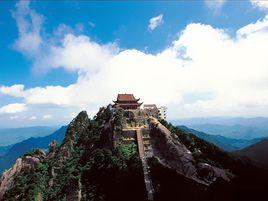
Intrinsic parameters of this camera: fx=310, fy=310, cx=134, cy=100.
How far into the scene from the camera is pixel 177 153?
187ft

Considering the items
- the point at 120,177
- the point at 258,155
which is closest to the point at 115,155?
the point at 120,177

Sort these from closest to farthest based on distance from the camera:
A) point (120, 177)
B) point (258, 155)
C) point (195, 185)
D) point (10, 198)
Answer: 1. point (258, 155)
2. point (195, 185)
3. point (120, 177)
4. point (10, 198)

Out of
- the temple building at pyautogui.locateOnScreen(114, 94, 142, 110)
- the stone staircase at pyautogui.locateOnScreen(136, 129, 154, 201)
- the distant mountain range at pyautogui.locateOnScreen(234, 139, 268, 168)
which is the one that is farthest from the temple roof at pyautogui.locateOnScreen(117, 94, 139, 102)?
the distant mountain range at pyautogui.locateOnScreen(234, 139, 268, 168)

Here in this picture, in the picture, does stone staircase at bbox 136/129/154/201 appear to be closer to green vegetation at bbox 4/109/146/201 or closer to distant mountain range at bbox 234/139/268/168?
green vegetation at bbox 4/109/146/201

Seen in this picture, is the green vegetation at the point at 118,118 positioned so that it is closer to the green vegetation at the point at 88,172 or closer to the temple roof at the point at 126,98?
the green vegetation at the point at 88,172

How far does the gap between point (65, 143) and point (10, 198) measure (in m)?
17.6

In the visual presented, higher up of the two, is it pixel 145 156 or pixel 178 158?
pixel 145 156

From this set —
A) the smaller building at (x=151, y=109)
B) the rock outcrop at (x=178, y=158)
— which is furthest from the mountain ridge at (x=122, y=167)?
the smaller building at (x=151, y=109)

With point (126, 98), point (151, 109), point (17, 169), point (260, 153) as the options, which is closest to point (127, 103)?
point (126, 98)

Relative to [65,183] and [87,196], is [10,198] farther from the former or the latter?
[87,196]

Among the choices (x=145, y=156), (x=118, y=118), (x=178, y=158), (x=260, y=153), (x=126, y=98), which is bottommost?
(x=178, y=158)

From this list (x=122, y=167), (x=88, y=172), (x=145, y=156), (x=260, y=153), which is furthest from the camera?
(x=88, y=172)

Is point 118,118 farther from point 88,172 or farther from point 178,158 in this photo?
point 178,158

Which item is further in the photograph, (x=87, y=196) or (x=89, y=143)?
(x=89, y=143)
